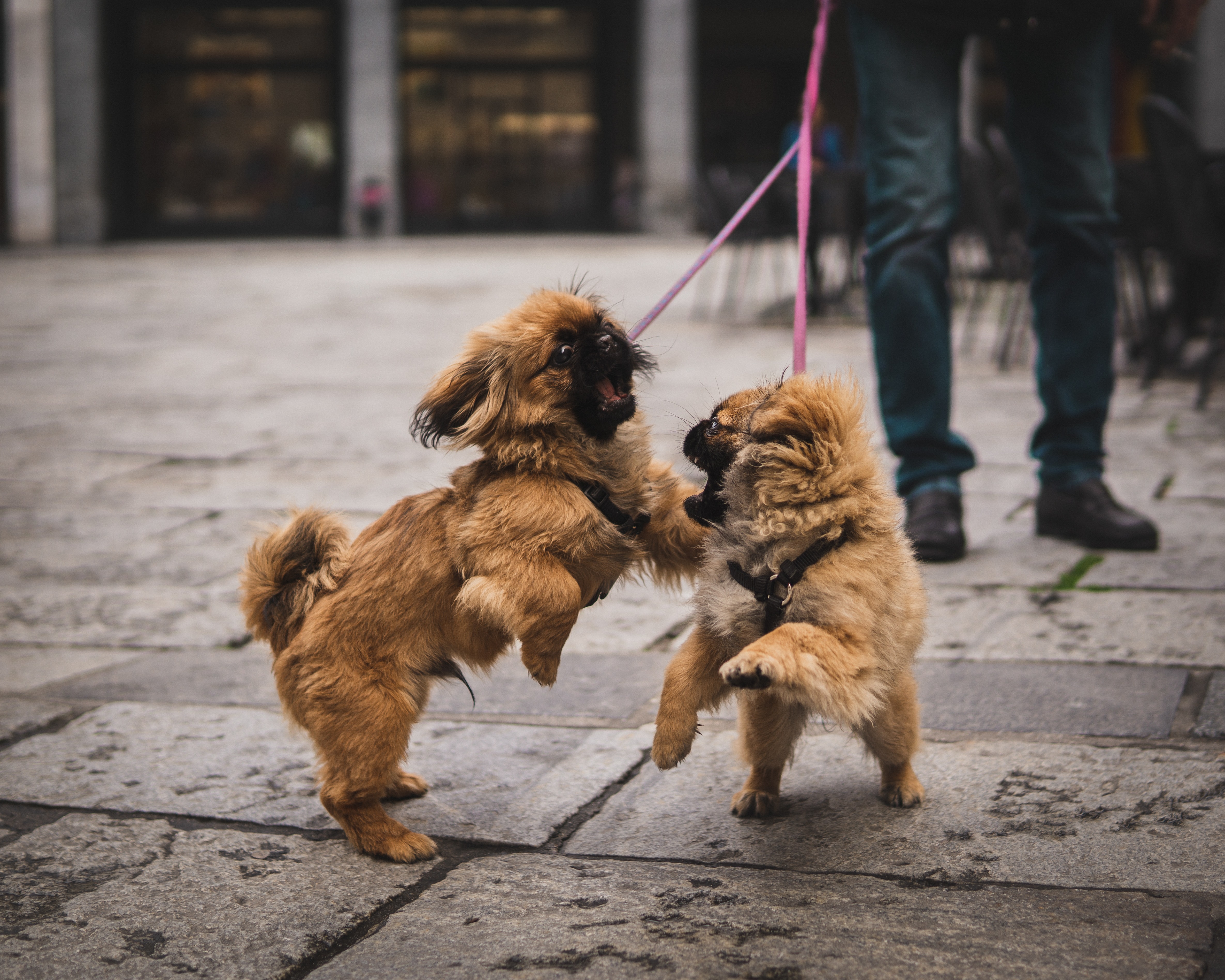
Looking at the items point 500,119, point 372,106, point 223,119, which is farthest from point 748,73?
point 223,119

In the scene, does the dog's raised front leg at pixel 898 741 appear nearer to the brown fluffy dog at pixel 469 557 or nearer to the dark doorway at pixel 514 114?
the brown fluffy dog at pixel 469 557

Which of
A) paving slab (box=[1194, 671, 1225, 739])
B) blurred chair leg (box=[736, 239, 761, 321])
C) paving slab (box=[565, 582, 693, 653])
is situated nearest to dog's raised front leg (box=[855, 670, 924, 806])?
paving slab (box=[1194, 671, 1225, 739])

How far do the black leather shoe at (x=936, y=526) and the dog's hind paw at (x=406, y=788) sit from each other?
5.75 ft

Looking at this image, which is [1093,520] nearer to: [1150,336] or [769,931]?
[769,931]

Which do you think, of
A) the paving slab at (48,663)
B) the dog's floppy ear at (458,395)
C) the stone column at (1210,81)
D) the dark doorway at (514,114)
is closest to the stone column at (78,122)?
the dark doorway at (514,114)

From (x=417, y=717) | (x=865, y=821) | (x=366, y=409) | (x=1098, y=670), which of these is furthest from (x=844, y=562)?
(x=366, y=409)

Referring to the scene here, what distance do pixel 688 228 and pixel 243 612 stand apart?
20.7m

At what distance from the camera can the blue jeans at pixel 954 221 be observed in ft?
11.6

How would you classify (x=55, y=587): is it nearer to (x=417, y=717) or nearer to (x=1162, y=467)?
(x=417, y=717)

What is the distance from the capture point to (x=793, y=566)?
201 cm

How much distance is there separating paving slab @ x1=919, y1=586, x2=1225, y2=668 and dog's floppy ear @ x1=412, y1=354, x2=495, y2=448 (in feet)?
4.32

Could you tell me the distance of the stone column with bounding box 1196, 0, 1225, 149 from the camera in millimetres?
19859

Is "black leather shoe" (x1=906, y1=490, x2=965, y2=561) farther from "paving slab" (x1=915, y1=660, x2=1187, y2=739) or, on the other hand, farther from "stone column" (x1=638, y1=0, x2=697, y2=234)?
"stone column" (x1=638, y1=0, x2=697, y2=234)

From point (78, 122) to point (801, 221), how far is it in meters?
21.7
